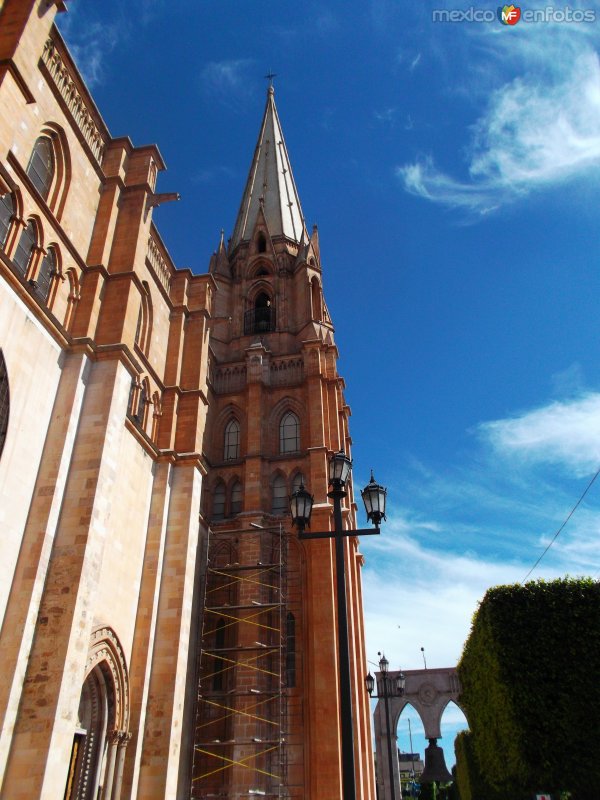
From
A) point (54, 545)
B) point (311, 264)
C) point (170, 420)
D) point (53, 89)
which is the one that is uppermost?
point (311, 264)

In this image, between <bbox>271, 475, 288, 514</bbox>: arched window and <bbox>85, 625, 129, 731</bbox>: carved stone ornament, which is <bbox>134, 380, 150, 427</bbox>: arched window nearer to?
<bbox>85, 625, 129, 731</bbox>: carved stone ornament

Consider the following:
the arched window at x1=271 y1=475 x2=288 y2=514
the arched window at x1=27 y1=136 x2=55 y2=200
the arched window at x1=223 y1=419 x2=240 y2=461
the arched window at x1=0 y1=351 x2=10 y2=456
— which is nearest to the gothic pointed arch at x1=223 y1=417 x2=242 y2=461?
the arched window at x1=223 y1=419 x2=240 y2=461

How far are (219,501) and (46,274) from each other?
13280 millimetres

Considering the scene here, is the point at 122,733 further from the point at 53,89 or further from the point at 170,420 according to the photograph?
the point at 53,89

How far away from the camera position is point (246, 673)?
21.1m

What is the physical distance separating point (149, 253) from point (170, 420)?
558 cm

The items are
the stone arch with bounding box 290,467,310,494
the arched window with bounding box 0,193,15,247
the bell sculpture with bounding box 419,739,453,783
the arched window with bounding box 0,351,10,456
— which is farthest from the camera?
the stone arch with bounding box 290,467,310,494

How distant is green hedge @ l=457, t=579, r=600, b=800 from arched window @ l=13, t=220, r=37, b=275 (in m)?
13.7

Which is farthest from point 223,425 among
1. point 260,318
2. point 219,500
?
point 260,318

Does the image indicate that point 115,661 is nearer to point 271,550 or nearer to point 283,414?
point 271,550

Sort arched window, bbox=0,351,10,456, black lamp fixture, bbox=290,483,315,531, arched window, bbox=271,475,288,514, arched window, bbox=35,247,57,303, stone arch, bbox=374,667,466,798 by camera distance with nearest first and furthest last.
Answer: black lamp fixture, bbox=290,483,315,531 < arched window, bbox=0,351,10,456 < arched window, bbox=35,247,57,303 < arched window, bbox=271,475,288,514 < stone arch, bbox=374,667,466,798

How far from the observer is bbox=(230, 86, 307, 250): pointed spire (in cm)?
3616

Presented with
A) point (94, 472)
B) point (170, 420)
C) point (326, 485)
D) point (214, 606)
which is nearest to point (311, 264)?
point (326, 485)

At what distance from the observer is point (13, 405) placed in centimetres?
1266
